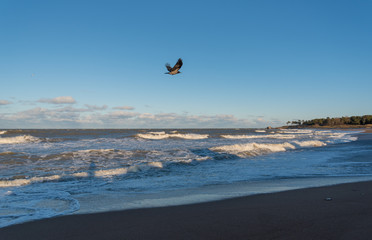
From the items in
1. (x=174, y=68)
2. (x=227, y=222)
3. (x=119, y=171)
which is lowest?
(x=119, y=171)

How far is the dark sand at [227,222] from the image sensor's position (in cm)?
335

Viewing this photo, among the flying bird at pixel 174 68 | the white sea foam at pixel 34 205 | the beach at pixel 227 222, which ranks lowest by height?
the white sea foam at pixel 34 205

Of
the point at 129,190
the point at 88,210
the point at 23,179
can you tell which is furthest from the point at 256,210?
the point at 23,179

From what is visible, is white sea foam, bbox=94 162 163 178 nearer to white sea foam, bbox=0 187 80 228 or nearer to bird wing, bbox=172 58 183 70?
white sea foam, bbox=0 187 80 228

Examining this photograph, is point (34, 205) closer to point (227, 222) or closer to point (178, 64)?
point (227, 222)

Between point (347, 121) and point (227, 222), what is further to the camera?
point (347, 121)

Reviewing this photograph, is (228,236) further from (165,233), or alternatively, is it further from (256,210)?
(256,210)

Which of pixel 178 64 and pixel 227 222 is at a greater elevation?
pixel 178 64

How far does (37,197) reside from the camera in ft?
19.3

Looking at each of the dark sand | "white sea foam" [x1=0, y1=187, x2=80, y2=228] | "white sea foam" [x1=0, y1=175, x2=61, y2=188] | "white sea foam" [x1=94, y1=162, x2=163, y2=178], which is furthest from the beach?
"white sea foam" [x1=94, y1=162, x2=163, y2=178]

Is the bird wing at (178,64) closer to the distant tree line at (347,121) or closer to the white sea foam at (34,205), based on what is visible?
the white sea foam at (34,205)

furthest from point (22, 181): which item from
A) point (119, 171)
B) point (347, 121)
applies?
point (347, 121)

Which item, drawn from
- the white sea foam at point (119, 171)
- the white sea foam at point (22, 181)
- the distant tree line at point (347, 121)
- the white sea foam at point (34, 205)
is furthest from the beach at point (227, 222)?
the distant tree line at point (347, 121)

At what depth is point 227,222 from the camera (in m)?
3.79
